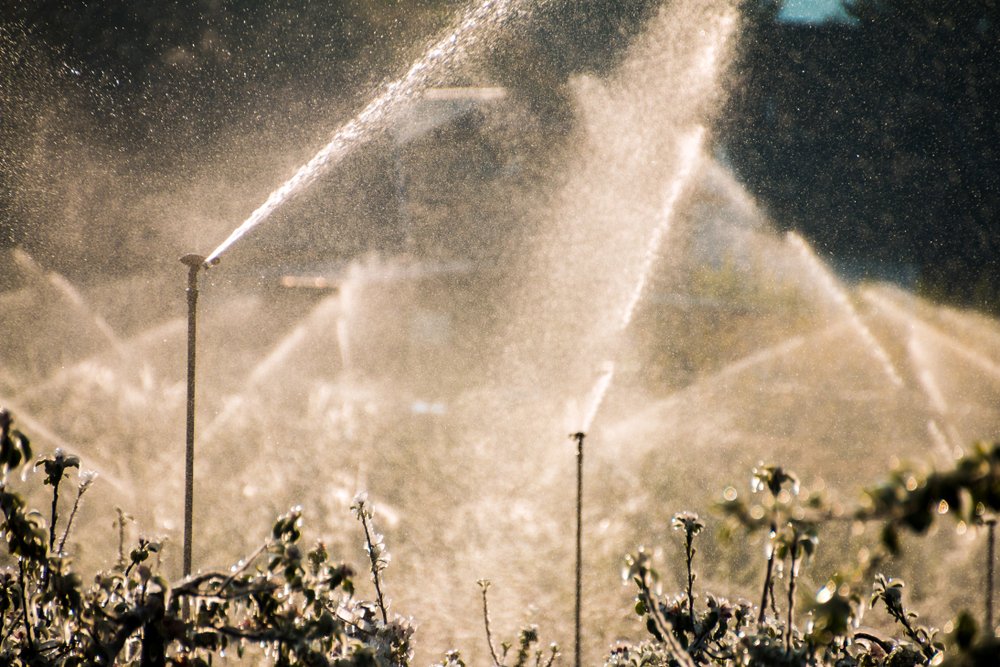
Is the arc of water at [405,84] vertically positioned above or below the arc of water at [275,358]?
above

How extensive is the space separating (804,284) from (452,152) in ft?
19.5

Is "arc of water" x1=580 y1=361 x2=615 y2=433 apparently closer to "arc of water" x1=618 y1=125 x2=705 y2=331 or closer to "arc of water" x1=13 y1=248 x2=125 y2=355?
"arc of water" x1=618 y1=125 x2=705 y2=331

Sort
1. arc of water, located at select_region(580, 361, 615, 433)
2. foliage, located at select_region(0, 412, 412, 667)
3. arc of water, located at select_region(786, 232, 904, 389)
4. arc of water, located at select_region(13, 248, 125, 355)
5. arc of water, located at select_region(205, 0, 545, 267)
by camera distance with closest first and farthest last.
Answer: foliage, located at select_region(0, 412, 412, 667)
arc of water, located at select_region(205, 0, 545, 267)
arc of water, located at select_region(13, 248, 125, 355)
arc of water, located at select_region(786, 232, 904, 389)
arc of water, located at select_region(580, 361, 615, 433)

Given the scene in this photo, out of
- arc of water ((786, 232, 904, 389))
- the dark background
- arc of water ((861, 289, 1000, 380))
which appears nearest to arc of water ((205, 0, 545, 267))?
the dark background

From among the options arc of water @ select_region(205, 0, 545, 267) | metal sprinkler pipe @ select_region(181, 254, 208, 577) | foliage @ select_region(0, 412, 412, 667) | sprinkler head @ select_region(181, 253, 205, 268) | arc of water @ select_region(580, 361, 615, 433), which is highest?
arc of water @ select_region(205, 0, 545, 267)

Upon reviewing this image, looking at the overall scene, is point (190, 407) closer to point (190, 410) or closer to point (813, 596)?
point (190, 410)

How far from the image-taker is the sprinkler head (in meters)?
2.78

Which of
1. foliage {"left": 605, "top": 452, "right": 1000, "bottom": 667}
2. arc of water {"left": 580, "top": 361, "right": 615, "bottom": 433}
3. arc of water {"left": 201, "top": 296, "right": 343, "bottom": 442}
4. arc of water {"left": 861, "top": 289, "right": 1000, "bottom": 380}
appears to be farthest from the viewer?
arc of water {"left": 580, "top": 361, "right": 615, "bottom": 433}

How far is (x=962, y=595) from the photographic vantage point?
557 cm

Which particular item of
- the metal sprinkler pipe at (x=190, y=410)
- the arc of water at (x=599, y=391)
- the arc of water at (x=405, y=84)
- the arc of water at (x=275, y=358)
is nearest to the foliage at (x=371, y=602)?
the metal sprinkler pipe at (x=190, y=410)

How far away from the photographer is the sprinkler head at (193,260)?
2.78m

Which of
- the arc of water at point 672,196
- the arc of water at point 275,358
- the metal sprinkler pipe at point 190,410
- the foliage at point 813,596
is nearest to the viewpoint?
the foliage at point 813,596

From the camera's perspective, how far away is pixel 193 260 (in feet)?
9.21

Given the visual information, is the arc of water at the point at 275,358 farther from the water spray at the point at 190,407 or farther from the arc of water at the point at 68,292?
the water spray at the point at 190,407
